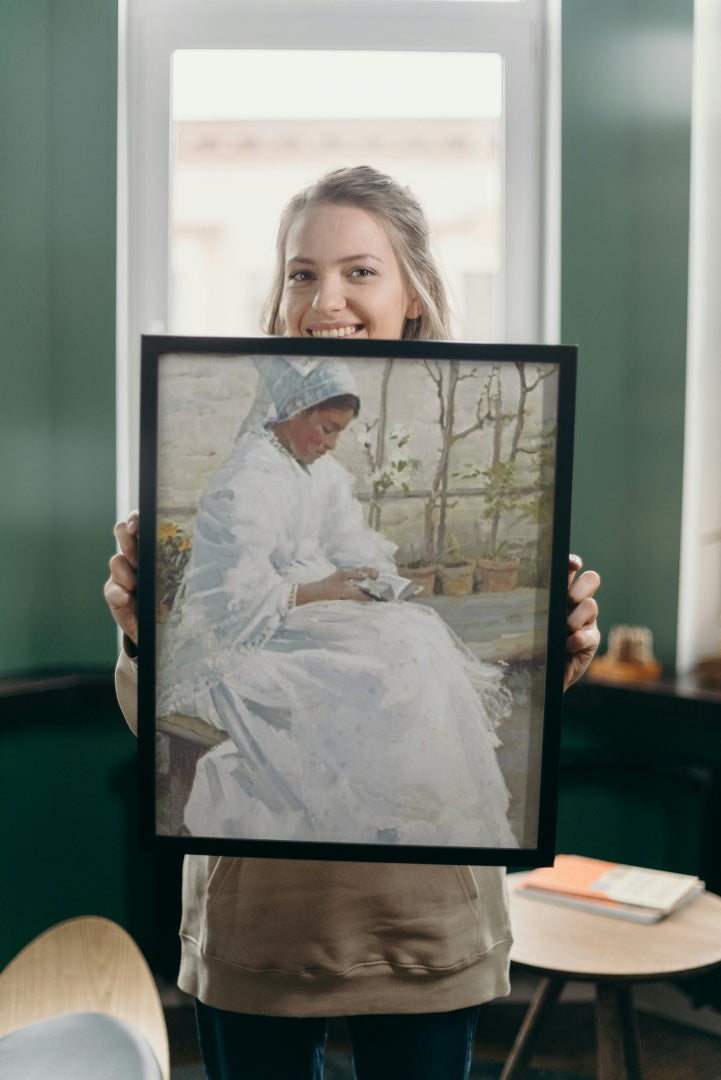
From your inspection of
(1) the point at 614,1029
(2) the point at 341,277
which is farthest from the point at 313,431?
(1) the point at 614,1029

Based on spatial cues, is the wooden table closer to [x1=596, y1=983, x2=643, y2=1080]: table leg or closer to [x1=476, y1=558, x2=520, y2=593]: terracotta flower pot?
[x1=596, y1=983, x2=643, y2=1080]: table leg

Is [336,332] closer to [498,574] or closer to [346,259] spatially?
[346,259]

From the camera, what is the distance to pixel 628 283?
2.64 meters

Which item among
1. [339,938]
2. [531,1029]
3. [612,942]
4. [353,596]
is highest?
[353,596]

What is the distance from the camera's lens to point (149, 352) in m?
0.95

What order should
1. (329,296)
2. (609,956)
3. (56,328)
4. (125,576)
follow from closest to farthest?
(125,576)
(329,296)
(609,956)
(56,328)

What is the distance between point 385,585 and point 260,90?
6.69 ft

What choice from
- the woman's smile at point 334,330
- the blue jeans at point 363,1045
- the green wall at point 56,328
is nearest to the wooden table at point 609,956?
the blue jeans at point 363,1045

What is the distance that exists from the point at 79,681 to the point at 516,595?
1.77 metres

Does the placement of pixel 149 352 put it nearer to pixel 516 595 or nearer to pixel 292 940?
pixel 516 595

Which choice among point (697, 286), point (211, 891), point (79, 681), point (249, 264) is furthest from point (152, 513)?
point (697, 286)

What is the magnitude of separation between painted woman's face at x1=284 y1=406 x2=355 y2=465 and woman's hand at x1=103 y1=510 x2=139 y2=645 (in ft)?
0.55

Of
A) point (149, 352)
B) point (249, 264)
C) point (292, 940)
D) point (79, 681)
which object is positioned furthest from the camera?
point (249, 264)

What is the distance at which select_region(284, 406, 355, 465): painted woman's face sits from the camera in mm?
952
